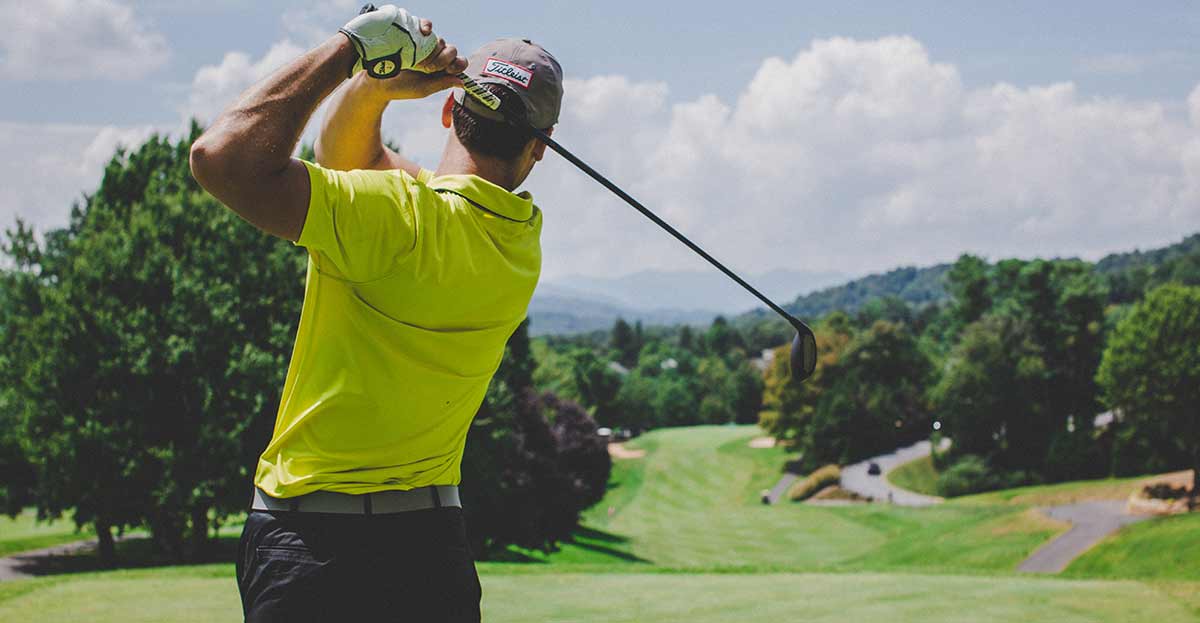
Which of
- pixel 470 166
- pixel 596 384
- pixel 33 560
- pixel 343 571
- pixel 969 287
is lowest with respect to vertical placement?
pixel 33 560

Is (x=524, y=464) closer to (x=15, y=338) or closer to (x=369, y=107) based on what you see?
(x=15, y=338)

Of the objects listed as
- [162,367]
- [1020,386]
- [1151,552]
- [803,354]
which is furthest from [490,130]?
[1020,386]

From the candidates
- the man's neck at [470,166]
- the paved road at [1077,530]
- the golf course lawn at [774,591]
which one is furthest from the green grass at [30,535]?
the paved road at [1077,530]

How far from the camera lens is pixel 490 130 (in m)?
2.97

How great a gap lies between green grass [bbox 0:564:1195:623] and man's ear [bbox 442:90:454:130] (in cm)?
721

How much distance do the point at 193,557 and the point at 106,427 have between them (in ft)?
13.7

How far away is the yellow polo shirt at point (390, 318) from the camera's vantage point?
250 cm

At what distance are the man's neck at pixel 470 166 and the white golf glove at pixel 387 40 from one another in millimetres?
269

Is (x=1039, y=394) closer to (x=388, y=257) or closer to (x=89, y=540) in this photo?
(x=89, y=540)

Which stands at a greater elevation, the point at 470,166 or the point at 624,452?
the point at 470,166

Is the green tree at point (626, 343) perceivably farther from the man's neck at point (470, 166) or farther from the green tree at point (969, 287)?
the man's neck at point (470, 166)

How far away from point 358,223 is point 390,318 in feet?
1.12

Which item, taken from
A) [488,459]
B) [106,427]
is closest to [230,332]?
[106,427]

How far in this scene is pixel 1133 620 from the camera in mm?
10555
